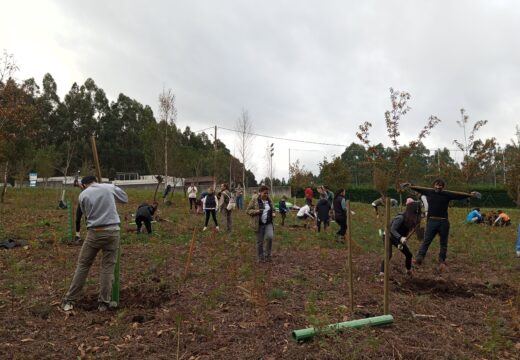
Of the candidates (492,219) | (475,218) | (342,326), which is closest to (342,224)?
(342,326)

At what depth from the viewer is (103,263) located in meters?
5.44

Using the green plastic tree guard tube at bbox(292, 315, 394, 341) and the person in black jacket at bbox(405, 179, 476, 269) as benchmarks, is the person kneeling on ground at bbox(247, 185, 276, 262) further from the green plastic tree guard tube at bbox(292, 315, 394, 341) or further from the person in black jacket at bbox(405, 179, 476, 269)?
the green plastic tree guard tube at bbox(292, 315, 394, 341)

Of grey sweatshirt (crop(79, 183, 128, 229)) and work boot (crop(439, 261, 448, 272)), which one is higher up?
grey sweatshirt (crop(79, 183, 128, 229))

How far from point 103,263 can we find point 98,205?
75cm

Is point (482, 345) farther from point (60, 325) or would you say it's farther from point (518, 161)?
point (518, 161)

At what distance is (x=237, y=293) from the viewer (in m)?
6.07

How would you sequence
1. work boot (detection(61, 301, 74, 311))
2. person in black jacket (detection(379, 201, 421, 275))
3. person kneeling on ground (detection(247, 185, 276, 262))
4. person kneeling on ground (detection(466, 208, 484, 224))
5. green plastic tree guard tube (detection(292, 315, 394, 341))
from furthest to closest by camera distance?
1. person kneeling on ground (detection(466, 208, 484, 224))
2. person kneeling on ground (detection(247, 185, 276, 262))
3. person in black jacket (detection(379, 201, 421, 275))
4. work boot (detection(61, 301, 74, 311))
5. green plastic tree guard tube (detection(292, 315, 394, 341))

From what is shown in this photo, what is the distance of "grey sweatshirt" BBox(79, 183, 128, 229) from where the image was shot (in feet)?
17.6

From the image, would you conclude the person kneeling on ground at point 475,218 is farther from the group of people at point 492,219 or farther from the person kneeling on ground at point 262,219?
the person kneeling on ground at point 262,219

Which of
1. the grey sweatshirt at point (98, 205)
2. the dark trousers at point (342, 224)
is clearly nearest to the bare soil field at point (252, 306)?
the grey sweatshirt at point (98, 205)

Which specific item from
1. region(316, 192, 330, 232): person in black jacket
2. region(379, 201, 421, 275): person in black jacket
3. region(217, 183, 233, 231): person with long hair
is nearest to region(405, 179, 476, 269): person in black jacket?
region(379, 201, 421, 275): person in black jacket

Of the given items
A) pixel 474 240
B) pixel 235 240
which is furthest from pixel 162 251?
pixel 474 240

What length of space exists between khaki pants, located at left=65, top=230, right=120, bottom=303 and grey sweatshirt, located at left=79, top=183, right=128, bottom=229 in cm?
13

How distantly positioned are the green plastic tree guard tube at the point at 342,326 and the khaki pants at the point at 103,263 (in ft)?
8.45
